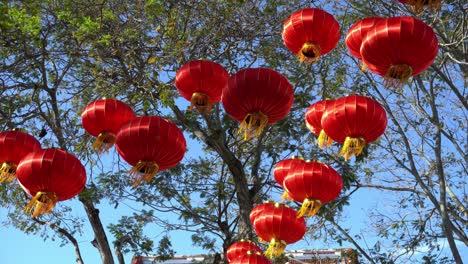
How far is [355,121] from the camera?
426 centimetres

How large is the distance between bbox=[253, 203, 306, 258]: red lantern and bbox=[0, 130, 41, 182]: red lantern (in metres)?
2.27

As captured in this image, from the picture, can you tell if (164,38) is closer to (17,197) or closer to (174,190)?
(174,190)

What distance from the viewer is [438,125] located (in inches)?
314

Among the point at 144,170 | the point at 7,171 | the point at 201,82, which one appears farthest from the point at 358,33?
the point at 7,171

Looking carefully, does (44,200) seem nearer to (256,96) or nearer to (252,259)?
(256,96)

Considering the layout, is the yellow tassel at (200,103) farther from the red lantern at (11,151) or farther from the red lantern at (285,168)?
the red lantern at (11,151)

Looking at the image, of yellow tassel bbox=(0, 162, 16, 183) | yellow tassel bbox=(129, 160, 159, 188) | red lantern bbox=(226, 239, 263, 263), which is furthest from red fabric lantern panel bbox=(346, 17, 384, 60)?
yellow tassel bbox=(0, 162, 16, 183)

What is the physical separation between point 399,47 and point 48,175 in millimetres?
2749

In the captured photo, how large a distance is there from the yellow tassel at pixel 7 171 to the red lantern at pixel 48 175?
0.47 meters

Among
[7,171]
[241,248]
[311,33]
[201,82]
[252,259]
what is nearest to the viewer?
[201,82]

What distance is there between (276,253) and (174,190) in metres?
2.82

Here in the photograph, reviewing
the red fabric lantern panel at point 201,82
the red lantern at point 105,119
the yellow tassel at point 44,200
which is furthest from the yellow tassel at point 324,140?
the yellow tassel at point 44,200

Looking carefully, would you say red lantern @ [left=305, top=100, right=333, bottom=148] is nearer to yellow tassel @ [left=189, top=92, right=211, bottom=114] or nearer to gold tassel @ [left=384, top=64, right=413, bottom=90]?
gold tassel @ [left=384, top=64, right=413, bottom=90]

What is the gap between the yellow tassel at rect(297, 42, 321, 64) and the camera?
4.70m
